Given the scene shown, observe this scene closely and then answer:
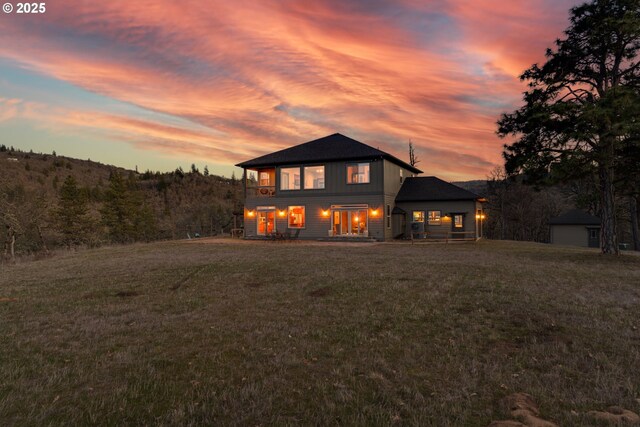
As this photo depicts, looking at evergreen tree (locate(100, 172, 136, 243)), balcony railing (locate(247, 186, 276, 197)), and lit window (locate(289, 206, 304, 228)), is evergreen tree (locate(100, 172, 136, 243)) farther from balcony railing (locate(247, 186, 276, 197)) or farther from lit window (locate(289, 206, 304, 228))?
lit window (locate(289, 206, 304, 228))

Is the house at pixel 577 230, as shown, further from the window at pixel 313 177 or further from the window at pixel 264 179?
the window at pixel 264 179

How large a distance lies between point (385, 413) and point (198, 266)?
452 inches

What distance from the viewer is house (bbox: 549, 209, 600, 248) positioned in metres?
37.9

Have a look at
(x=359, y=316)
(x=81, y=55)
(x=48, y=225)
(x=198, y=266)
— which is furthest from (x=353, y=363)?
(x=48, y=225)

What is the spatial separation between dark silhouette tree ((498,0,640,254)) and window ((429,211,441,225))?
9.78 m

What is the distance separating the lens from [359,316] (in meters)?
7.07

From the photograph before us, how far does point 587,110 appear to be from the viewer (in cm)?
1500

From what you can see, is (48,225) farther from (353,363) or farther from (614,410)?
(614,410)

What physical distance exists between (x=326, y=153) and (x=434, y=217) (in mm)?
10189

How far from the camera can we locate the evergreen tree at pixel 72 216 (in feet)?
117

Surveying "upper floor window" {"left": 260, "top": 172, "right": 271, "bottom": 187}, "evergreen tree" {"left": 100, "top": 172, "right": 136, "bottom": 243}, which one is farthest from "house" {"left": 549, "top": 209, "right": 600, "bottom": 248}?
"evergreen tree" {"left": 100, "top": 172, "right": 136, "bottom": 243}

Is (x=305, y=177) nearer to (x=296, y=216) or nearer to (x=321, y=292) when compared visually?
(x=296, y=216)

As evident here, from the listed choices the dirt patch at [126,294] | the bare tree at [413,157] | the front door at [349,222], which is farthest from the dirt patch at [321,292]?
the bare tree at [413,157]

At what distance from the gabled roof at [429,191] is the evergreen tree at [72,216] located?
31747mm
